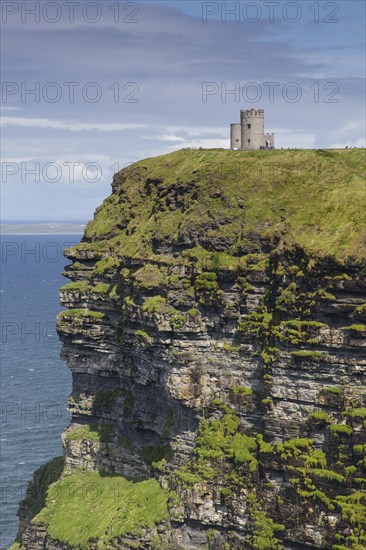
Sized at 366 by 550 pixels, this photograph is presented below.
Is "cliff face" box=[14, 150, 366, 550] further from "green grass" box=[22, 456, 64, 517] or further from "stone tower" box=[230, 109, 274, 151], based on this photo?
"stone tower" box=[230, 109, 274, 151]

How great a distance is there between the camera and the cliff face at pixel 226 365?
231 ft

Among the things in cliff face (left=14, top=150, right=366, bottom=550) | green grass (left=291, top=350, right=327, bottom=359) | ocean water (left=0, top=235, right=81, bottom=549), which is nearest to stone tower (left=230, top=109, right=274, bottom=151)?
cliff face (left=14, top=150, right=366, bottom=550)

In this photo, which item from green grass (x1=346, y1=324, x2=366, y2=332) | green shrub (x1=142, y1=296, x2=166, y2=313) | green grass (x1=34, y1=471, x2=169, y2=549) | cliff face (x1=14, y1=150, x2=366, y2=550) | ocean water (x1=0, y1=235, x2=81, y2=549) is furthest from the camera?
ocean water (x1=0, y1=235, x2=81, y2=549)

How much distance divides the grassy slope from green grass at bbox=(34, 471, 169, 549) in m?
20.6

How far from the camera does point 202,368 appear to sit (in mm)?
77938

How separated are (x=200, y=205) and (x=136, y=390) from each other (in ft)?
60.3

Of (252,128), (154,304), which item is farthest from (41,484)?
(252,128)

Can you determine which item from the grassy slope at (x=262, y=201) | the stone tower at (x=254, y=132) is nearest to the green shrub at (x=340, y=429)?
the grassy slope at (x=262, y=201)

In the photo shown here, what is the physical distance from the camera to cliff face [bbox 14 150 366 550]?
70375mm

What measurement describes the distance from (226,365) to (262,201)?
13602mm

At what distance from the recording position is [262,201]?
7931 cm

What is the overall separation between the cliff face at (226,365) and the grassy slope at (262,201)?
15cm

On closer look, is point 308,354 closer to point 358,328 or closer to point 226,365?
point 358,328

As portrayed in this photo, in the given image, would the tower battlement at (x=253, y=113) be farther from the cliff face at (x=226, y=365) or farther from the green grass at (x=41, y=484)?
the green grass at (x=41, y=484)
